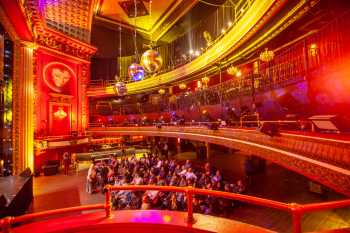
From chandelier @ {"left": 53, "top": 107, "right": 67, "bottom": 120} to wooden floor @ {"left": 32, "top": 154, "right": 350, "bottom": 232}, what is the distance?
4.37m

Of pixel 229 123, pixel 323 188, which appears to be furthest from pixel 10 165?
pixel 323 188

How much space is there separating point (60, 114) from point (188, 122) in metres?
9.73

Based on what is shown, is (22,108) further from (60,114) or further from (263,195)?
(263,195)

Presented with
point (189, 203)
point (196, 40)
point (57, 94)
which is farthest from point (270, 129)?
point (57, 94)

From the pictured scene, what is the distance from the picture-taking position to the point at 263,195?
29.1 ft

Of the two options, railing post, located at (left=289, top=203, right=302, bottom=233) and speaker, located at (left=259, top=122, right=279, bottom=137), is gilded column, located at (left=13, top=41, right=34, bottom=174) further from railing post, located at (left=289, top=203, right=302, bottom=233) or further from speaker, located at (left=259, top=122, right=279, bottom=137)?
railing post, located at (left=289, top=203, right=302, bottom=233)

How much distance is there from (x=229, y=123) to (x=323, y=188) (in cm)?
426

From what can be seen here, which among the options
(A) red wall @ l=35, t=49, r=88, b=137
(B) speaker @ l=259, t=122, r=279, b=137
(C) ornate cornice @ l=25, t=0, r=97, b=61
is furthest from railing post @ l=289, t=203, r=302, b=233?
(A) red wall @ l=35, t=49, r=88, b=137

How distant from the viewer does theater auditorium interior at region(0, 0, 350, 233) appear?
3.05 m

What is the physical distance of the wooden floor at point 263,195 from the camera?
21.3 ft

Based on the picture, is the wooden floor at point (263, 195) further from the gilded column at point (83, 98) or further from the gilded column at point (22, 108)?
the gilded column at point (83, 98)

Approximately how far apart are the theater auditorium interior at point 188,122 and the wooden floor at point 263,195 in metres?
0.07

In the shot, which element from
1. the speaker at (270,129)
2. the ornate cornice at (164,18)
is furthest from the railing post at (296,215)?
the ornate cornice at (164,18)

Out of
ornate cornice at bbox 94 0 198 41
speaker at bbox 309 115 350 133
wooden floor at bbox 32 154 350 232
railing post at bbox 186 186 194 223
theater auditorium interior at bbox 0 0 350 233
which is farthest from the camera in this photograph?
ornate cornice at bbox 94 0 198 41
